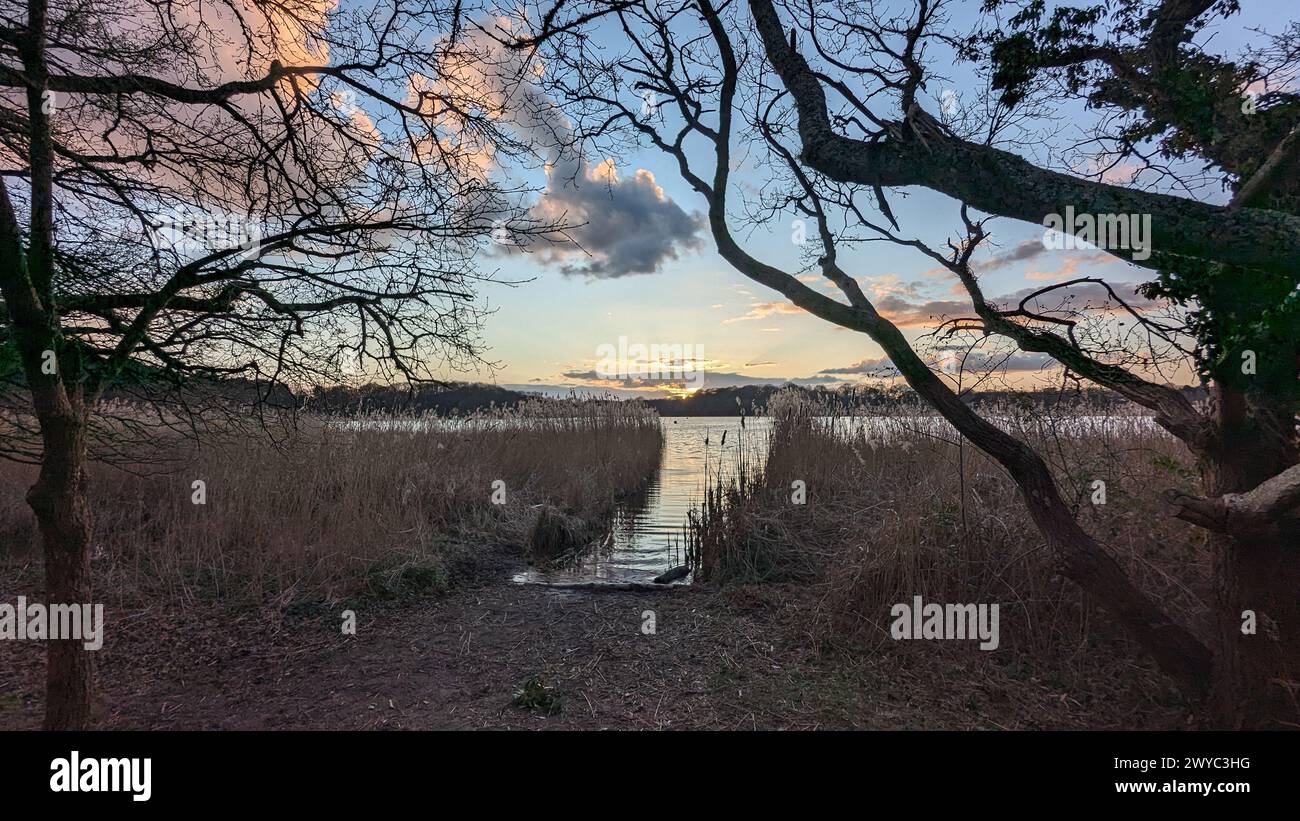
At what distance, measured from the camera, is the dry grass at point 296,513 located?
562 cm

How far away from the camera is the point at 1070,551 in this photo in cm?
353

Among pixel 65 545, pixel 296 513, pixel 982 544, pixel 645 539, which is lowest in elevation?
pixel 645 539

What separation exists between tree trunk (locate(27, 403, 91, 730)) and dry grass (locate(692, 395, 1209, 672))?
452 cm

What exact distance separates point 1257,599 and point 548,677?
4140 millimetres

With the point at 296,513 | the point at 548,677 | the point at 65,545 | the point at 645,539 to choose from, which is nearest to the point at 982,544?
the point at 548,677

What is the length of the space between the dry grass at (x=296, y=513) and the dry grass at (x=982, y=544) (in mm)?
3391

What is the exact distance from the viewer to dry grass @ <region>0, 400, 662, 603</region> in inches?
221

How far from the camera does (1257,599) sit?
3.17 meters

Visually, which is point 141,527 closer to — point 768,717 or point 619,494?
point 768,717

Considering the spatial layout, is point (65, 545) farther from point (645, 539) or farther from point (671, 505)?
point (671, 505)

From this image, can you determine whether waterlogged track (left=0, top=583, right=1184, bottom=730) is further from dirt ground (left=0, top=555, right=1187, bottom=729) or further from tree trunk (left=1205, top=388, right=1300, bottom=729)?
tree trunk (left=1205, top=388, right=1300, bottom=729)

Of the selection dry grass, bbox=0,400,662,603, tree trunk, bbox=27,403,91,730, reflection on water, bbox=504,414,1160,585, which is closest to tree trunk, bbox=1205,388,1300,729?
reflection on water, bbox=504,414,1160,585

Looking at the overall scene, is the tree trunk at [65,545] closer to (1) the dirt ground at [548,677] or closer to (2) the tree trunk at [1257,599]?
(1) the dirt ground at [548,677]

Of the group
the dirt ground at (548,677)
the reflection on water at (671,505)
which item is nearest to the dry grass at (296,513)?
the dirt ground at (548,677)
